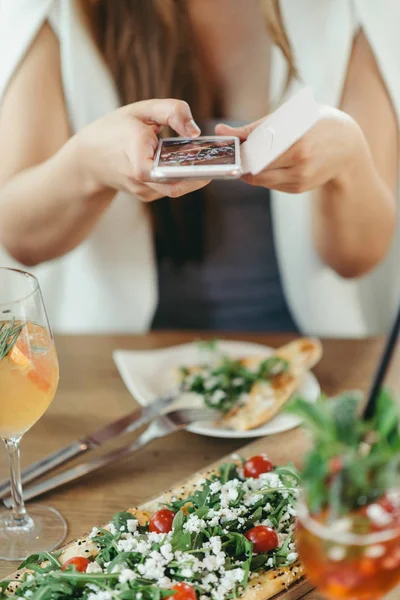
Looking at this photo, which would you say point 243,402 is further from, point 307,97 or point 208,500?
point 307,97

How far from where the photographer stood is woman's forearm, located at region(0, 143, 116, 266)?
4.55 feet

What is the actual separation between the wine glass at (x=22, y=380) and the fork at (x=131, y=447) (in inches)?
2.5

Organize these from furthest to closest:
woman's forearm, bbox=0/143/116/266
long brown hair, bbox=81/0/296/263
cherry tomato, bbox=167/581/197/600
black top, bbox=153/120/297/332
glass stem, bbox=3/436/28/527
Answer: black top, bbox=153/120/297/332 < long brown hair, bbox=81/0/296/263 < woman's forearm, bbox=0/143/116/266 < glass stem, bbox=3/436/28/527 < cherry tomato, bbox=167/581/197/600

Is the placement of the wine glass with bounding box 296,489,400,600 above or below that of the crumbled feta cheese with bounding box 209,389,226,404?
above

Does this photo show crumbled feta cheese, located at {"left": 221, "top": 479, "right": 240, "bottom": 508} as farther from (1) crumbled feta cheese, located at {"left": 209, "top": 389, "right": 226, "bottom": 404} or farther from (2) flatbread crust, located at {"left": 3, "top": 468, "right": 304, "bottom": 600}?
(1) crumbled feta cheese, located at {"left": 209, "top": 389, "right": 226, "bottom": 404}

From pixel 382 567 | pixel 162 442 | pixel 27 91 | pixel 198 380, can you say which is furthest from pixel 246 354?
pixel 382 567

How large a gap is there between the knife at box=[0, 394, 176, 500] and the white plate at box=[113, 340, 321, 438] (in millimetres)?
38

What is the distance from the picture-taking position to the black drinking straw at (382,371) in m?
0.65

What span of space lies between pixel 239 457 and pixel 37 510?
31 cm

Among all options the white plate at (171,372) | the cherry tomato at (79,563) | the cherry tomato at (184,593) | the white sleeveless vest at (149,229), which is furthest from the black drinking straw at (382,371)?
the white sleeveless vest at (149,229)

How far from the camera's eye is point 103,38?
5.99 ft

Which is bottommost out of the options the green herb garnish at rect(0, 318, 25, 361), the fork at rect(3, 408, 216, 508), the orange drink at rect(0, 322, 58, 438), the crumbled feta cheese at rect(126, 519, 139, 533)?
the fork at rect(3, 408, 216, 508)

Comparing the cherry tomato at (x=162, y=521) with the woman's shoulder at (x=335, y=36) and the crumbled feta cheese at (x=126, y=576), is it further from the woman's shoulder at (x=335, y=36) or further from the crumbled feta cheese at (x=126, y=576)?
the woman's shoulder at (x=335, y=36)

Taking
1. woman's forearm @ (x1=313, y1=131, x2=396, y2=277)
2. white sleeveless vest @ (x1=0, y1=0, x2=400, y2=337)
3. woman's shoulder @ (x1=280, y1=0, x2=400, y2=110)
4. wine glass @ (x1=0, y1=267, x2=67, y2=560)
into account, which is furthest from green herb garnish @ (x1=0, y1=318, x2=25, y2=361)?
woman's shoulder @ (x1=280, y1=0, x2=400, y2=110)
